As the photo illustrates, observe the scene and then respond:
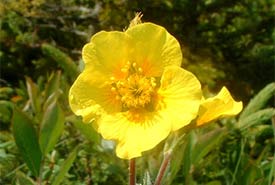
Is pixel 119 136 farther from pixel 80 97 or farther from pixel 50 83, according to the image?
pixel 50 83

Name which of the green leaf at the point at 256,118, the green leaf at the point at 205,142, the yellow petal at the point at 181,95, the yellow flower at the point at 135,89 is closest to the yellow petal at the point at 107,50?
the yellow flower at the point at 135,89

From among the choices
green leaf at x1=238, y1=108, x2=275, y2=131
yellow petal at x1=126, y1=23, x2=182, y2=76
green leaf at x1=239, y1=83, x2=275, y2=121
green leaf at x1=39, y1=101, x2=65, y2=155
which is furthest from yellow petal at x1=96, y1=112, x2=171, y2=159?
Answer: green leaf at x1=239, y1=83, x2=275, y2=121

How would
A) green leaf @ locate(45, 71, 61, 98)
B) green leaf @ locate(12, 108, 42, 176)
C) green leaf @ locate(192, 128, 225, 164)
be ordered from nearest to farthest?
green leaf @ locate(12, 108, 42, 176), green leaf @ locate(192, 128, 225, 164), green leaf @ locate(45, 71, 61, 98)

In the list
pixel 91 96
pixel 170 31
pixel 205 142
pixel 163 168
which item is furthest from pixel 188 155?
pixel 170 31

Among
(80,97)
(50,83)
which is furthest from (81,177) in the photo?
(80,97)

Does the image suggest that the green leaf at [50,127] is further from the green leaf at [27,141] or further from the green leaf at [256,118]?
the green leaf at [256,118]

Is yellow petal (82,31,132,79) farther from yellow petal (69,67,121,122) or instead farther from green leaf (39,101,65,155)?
green leaf (39,101,65,155)
